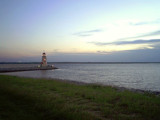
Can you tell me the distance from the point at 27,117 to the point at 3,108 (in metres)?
1.87

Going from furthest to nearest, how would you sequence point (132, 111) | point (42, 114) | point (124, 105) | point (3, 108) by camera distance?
point (124, 105) → point (132, 111) → point (3, 108) → point (42, 114)

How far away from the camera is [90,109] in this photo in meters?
8.44

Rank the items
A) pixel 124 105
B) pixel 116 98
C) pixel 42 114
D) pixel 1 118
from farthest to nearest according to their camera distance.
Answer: pixel 116 98 → pixel 124 105 → pixel 42 114 → pixel 1 118

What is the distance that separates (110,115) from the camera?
7375 millimetres

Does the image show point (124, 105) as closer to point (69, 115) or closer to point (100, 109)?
point (100, 109)

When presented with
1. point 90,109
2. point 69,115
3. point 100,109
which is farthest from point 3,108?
point 100,109

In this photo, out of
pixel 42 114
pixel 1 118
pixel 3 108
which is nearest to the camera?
pixel 1 118

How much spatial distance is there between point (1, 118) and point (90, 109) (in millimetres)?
4473

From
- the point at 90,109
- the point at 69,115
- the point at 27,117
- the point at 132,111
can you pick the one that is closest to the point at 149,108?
the point at 132,111

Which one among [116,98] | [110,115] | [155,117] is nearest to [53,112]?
[110,115]

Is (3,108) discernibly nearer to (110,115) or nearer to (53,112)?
(53,112)

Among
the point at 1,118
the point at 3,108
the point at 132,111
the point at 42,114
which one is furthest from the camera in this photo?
→ the point at 132,111

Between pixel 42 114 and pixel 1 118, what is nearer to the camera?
pixel 1 118

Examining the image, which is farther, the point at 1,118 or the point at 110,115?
the point at 110,115
